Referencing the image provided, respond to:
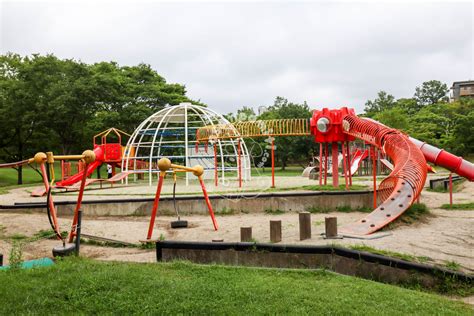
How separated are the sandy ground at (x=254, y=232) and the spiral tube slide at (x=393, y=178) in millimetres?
496

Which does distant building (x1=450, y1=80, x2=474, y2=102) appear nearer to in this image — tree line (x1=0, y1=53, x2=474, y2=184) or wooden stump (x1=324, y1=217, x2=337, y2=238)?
tree line (x1=0, y1=53, x2=474, y2=184)

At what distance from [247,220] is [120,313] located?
7.55m

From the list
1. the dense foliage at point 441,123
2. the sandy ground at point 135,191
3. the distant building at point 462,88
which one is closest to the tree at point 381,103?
the dense foliage at point 441,123

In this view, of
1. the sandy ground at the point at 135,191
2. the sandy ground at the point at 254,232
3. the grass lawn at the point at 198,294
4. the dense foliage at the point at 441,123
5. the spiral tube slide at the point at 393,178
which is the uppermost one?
the dense foliage at the point at 441,123

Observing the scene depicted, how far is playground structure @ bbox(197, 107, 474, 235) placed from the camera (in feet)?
32.8

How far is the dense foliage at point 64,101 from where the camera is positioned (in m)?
30.3

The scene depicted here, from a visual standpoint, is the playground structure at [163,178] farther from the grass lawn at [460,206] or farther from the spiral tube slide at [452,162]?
the spiral tube slide at [452,162]

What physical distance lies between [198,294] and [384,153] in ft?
37.9

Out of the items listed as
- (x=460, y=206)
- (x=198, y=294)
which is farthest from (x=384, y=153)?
(x=198, y=294)

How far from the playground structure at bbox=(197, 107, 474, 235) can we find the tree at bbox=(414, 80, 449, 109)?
55.9 metres

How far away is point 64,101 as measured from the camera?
2981 centimetres

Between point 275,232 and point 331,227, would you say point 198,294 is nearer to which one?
point 275,232

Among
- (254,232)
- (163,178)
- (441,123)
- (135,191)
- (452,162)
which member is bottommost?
(254,232)

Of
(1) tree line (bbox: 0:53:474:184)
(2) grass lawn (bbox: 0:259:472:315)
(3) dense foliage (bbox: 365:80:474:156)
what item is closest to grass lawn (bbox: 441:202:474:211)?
(2) grass lawn (bbox: 0:259:472:315)
